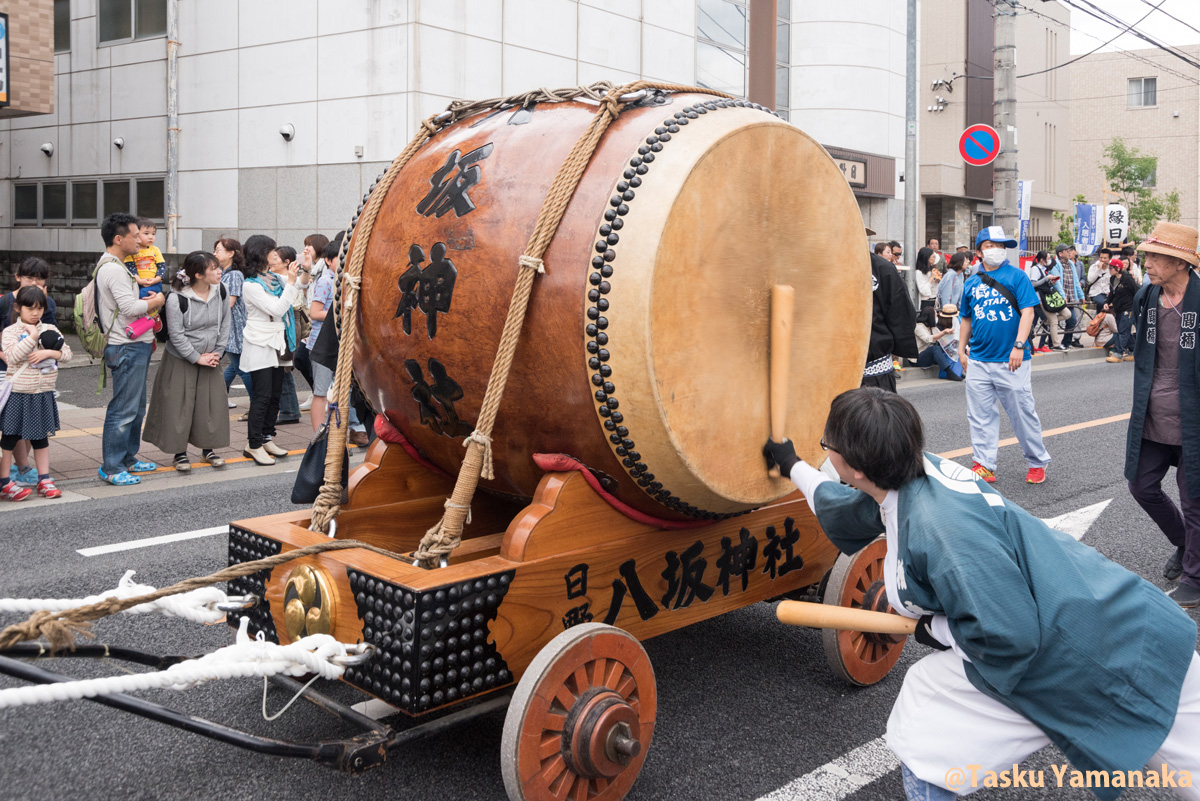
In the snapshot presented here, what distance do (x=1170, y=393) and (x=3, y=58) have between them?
13.0m


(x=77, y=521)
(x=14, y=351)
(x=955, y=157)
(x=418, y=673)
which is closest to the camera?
(x=418, y=673)

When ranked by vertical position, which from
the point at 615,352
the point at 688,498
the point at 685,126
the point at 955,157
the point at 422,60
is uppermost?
the point at 955,157

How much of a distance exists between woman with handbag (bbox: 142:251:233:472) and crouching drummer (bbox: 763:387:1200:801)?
220 inches

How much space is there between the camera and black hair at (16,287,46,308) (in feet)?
20.9

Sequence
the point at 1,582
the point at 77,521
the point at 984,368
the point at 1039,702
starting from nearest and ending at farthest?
the point at 1039,702 < the point at 1,582 < the point at 77,521 < the point at 984,368

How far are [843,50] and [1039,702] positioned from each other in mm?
20413

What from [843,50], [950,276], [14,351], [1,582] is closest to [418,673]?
[1,582]

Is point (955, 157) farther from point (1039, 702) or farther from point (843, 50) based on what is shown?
point (1039, 702)

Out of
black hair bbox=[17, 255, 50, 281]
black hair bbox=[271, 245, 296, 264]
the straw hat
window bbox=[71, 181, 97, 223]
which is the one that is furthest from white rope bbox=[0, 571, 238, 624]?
window bbox=[71, 181, 97, 223]

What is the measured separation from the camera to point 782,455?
3.08m

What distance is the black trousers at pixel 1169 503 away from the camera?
4.48m

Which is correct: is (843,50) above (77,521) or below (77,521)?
above

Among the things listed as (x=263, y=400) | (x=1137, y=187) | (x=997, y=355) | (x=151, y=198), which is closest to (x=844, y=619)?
(x=997, y=355)

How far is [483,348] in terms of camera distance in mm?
2961
